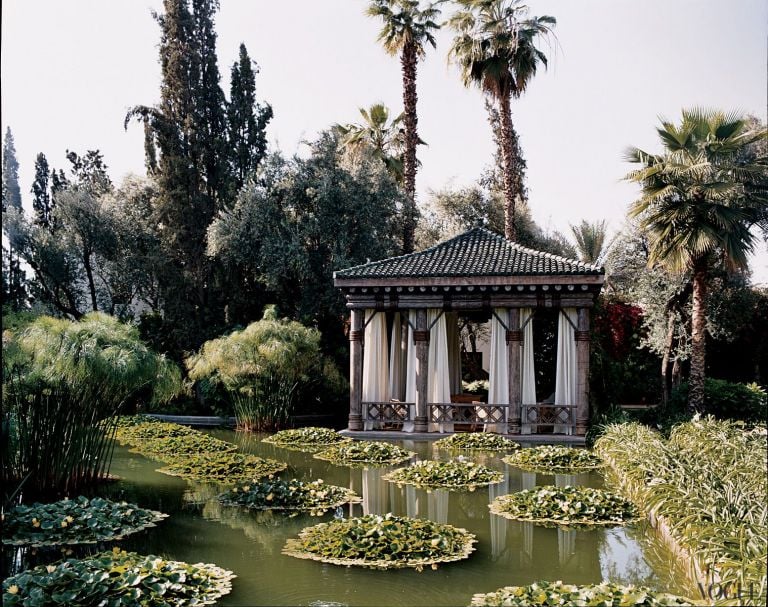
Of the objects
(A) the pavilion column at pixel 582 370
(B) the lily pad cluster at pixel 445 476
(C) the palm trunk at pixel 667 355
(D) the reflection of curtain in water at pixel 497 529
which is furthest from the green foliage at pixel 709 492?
(C) the palm trunk at pixel 667 355

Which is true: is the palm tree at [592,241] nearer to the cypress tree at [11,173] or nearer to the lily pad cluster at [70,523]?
the lily pad cluster at [70,523]

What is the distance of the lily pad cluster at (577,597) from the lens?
482 cm

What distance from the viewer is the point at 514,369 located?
1424 centimetres

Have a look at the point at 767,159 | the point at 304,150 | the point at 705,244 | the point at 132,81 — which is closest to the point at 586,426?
the point at 705,244

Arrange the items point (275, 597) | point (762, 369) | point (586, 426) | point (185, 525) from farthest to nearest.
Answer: point (762, 369) → point (586, 426) → point (185, 525) → point (275, 597)

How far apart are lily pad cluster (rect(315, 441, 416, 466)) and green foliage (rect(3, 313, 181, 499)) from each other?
301 cm

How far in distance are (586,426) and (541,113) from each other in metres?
10.7

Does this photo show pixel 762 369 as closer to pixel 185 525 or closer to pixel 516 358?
pixel 516 358

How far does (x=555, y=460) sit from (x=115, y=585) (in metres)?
7.38

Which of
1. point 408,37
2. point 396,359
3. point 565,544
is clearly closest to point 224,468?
point 565,544

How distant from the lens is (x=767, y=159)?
47.7ft

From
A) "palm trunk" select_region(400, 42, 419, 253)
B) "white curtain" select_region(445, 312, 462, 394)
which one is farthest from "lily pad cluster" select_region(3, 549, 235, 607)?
"palm trunk" select_region(400, 42, 419, 253)

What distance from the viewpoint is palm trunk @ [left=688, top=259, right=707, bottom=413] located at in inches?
593

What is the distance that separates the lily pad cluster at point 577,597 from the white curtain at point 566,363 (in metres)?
9.23
